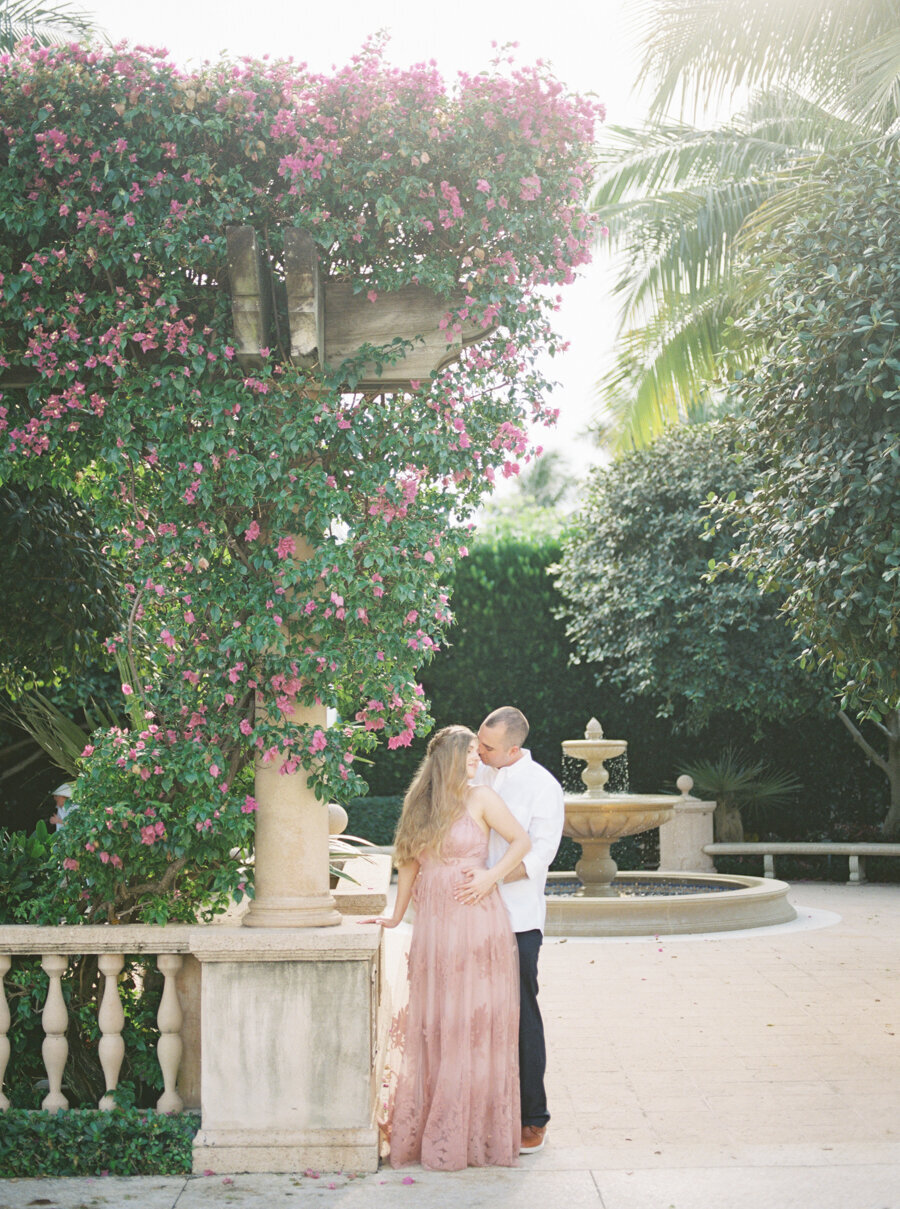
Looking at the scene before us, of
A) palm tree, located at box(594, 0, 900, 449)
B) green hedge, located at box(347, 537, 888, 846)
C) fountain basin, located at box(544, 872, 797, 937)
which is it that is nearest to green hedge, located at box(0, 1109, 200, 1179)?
fountain basin, located at box(544, 872, 797, 937)

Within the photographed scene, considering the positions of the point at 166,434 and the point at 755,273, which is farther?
the point at 755,273

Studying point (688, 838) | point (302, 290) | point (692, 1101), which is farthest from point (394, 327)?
point (688, 838)

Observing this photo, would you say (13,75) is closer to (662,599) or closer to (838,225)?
(838,225)

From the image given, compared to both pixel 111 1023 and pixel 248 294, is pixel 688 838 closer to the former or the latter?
pixel 111 1023

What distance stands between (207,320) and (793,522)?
9.00ft

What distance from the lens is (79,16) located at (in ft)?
43.2

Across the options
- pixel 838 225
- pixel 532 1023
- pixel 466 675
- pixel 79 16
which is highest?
pixel 79 16

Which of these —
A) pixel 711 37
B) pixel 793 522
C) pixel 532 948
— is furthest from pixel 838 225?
pixel 711 37

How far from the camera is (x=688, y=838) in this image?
547 inches

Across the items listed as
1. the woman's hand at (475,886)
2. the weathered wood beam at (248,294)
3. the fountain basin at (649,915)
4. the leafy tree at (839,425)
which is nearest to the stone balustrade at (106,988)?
the woman's hand at (475,886)

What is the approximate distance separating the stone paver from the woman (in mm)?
151

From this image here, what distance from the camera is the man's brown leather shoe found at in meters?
4.60

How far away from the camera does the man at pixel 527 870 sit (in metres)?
4.62

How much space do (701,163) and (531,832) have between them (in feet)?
31.5
